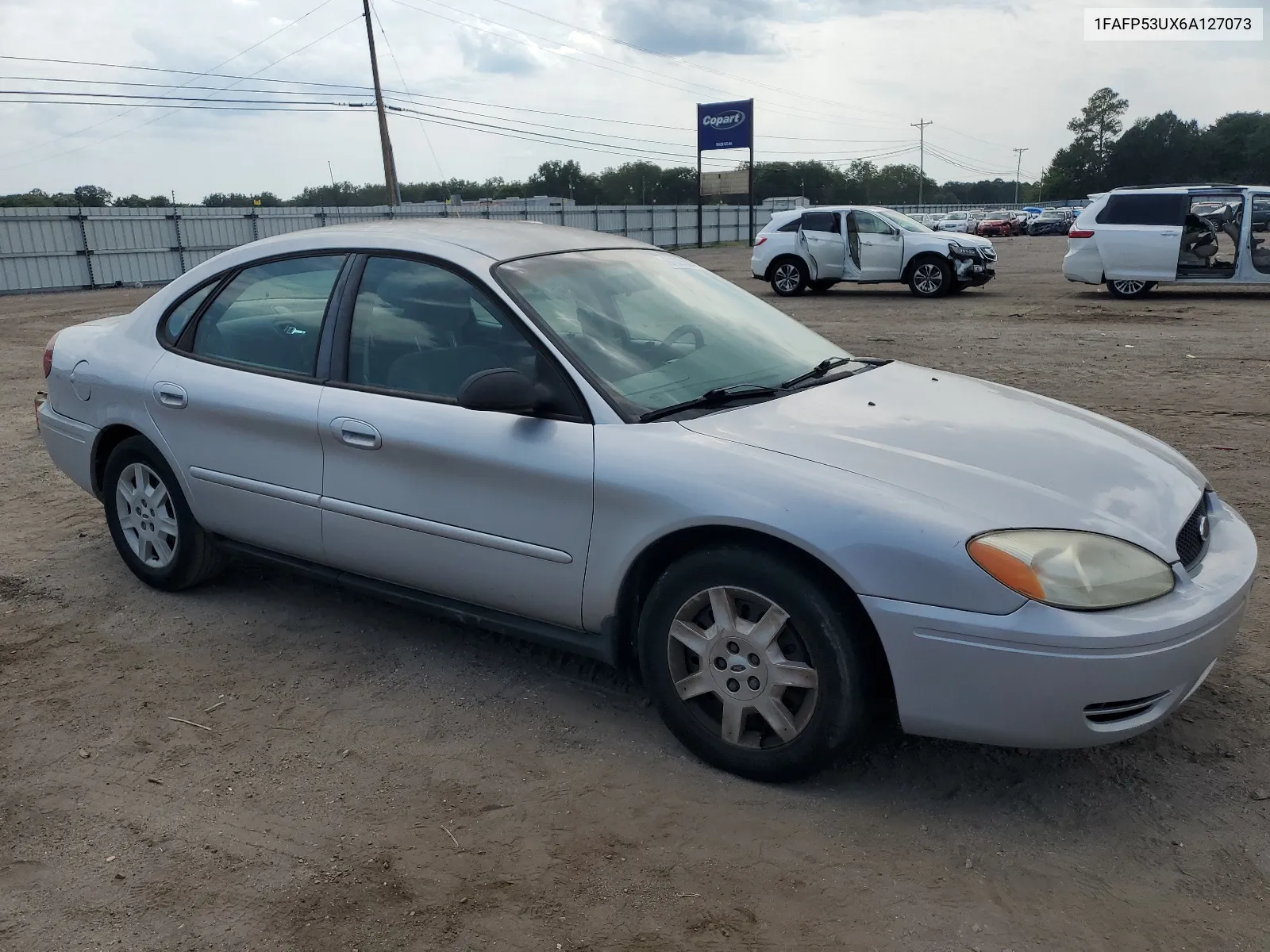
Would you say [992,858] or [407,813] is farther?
[407,813]

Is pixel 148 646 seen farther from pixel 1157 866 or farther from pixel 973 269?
pixel 973 269

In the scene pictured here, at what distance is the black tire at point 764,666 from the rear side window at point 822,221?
16.2 meters

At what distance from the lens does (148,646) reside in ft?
13.5

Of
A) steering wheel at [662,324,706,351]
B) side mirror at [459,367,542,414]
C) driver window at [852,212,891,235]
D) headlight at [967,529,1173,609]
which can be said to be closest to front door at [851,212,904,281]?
driver window at [852,212,891,235]

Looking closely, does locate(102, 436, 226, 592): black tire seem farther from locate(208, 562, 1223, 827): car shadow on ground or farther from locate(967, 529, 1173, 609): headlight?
locate(967, 529, 1173, 609): headlight

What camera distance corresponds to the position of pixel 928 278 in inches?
690

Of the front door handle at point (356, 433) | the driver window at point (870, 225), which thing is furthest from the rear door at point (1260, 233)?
the front door handle at point (356, 433)

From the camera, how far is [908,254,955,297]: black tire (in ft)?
56.8

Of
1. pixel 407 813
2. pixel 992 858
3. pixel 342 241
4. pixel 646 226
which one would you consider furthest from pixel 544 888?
pixel 646 226

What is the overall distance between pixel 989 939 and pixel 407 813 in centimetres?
158

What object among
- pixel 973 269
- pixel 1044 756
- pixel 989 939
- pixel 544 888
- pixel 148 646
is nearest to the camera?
pixel 989 939

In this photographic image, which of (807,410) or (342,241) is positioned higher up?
(342,241)

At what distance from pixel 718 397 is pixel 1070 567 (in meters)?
1.19

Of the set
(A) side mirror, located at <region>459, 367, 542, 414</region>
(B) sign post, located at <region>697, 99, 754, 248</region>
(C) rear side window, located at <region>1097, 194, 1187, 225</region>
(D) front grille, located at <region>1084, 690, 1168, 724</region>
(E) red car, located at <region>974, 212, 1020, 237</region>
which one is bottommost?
(E) red car, located at <region>974, 212, 1020, 237</region>
